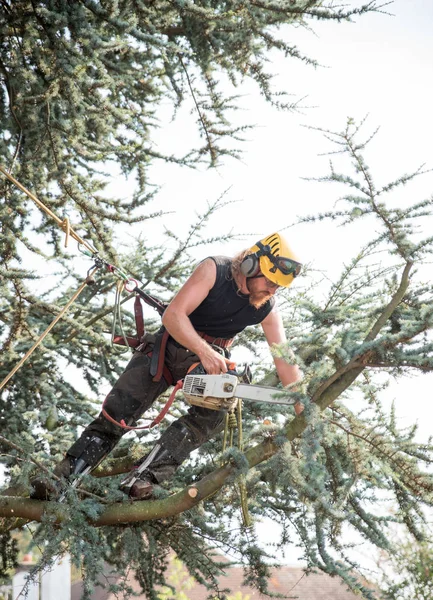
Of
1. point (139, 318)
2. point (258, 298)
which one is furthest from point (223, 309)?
point (139, 318)

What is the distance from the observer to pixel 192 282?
4113 millimetres

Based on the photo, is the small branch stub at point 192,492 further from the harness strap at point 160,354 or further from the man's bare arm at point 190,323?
the harness strap at point 160,354

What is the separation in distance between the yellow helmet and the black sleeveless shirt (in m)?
0.16

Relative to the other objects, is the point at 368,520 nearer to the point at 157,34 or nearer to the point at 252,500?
the point at 252,500

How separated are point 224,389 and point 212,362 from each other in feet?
0.60

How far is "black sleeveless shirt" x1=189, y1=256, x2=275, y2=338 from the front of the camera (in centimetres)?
425

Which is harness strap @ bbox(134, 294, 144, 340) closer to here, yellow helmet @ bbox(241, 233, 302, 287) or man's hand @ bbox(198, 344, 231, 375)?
man's hand @ bbox(198, 344, 231, 375)

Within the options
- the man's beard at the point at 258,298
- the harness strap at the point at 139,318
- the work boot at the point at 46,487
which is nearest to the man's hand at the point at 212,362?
the man's beard at the point at 258,298

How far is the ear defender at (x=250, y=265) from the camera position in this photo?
163 inches

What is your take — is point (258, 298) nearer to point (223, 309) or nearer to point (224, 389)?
point (223, 309)

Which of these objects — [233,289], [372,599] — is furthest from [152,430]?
[372,599]

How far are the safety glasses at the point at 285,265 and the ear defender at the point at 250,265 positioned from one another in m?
0.09

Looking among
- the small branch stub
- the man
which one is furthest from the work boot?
the small branch stub

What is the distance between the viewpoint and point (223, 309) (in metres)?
4.30
